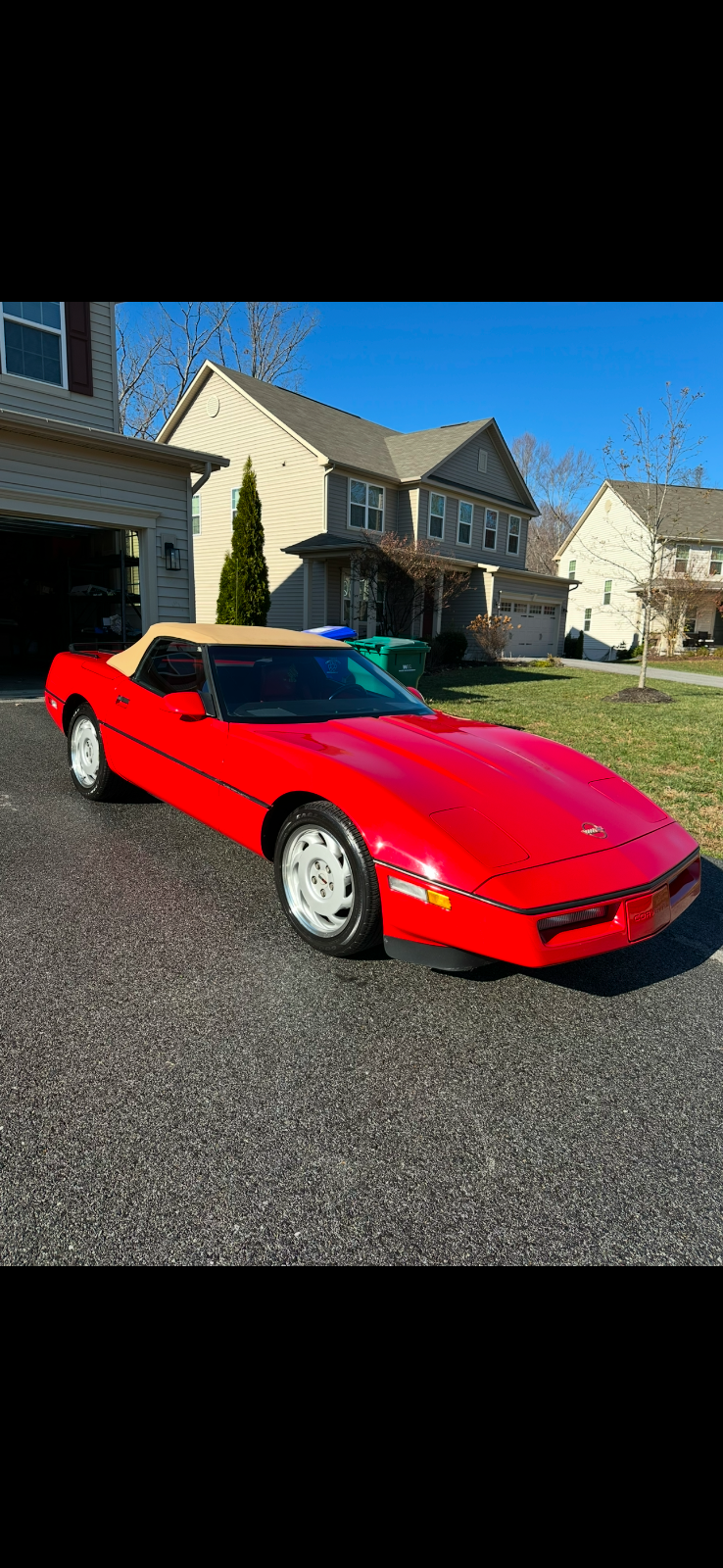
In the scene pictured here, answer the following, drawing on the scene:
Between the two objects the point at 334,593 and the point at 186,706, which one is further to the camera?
the point at 334,593

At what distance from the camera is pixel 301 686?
4402 mm

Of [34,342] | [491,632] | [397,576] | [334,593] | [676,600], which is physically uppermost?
[34,342]

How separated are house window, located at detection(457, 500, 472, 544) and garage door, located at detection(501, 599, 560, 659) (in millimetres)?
2330

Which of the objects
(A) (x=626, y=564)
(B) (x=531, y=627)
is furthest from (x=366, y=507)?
(A) (x=626, y=564)

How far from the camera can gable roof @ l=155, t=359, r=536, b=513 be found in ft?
72.0

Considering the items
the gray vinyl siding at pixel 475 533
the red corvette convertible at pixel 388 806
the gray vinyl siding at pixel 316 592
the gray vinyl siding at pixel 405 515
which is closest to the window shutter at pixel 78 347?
the red corvette convertible at pixel 388 806

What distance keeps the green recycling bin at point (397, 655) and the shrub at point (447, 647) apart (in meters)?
8.45

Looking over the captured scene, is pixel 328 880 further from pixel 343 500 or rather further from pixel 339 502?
pixel 343 500

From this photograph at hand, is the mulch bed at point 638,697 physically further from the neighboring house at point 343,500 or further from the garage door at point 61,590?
the garage door at point 61,590

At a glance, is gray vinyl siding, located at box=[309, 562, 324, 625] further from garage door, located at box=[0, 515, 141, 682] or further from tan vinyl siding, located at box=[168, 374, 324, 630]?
garage door, located at box=[0, 515, 141, 682]

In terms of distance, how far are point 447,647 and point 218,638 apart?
1590 cm
